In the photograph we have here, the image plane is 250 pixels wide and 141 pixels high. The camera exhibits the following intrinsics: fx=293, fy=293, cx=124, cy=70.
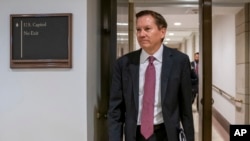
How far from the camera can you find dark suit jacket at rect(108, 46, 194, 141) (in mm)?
1582

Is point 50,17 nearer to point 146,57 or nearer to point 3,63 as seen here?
point 3,63

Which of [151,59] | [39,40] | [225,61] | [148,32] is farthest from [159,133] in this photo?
[225,61]

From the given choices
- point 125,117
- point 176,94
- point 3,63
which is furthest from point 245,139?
point 3,63

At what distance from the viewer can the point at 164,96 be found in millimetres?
1576

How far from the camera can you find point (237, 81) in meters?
4.86

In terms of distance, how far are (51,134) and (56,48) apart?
1.69 ft

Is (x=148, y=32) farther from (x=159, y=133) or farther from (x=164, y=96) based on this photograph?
(x=159, y=133)

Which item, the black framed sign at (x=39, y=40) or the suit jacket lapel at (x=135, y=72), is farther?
the black framed sign at (x=39, y=40)

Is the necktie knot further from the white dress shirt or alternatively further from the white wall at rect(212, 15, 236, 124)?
the white wall at rect(212, 15, 236, 124)

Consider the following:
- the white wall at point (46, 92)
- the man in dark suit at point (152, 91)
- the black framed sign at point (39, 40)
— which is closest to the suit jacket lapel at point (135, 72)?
the man in dark suit at point (152, 91)

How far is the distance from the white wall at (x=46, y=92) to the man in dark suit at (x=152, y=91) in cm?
22

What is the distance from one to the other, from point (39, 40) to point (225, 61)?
190 inches

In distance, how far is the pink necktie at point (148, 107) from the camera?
1570 mm

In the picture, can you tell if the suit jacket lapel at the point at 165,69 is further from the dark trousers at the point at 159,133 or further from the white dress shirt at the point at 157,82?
the dark trousers at the point at 159,133
